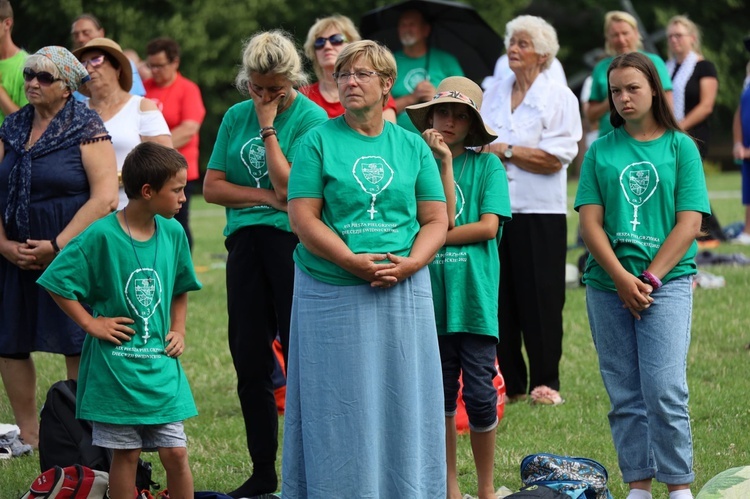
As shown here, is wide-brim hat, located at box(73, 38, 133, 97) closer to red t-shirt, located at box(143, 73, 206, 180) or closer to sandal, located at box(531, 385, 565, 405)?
sandal, located at box(531, 385, 565, 405)

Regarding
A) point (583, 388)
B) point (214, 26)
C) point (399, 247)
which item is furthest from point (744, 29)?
point (399, 247)

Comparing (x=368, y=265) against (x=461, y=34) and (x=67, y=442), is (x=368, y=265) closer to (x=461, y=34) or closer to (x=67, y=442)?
(x=67, y=442)

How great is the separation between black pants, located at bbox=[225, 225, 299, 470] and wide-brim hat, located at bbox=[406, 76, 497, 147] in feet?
2.64

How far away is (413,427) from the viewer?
4.51m

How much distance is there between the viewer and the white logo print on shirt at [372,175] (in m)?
4.44

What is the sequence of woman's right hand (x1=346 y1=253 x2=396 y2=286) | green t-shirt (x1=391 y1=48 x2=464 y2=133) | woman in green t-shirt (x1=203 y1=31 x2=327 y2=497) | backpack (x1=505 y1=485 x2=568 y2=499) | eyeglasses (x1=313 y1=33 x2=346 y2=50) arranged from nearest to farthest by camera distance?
1. woman's right hand (x1=346 y1=253 x2=396 y2=286)
2. backpack (x1=505 y1=485 x2=568 y2=499)
3. woman in green t-shirt (x1=203 y1=31 x2=327 y2=497)
4. eyeglasses (x1=313 y1=33 x2=346 y2=50)
5. green t-shirt (x1=391 y1=48 x2=464 y2=133)

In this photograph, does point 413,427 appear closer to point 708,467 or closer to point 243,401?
point 243,401

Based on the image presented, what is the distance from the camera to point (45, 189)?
236 inches

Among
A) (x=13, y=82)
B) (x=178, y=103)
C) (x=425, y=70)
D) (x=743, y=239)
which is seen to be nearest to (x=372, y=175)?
(x=13, y=82)

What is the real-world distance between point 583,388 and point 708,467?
188 cm

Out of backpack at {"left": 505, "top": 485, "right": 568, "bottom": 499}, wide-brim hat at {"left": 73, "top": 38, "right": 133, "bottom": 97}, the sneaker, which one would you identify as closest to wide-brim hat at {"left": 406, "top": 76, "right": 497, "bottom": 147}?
backpack at {"left": 505, "top": 485, "right": 568, "bottom": 499}

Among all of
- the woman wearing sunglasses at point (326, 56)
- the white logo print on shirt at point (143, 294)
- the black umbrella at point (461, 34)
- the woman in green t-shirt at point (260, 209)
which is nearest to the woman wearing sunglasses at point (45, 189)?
the woman in green t-shirt at point (260, 209)

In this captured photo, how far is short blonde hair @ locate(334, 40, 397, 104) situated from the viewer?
4500mm

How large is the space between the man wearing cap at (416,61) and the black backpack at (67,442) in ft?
12.6
